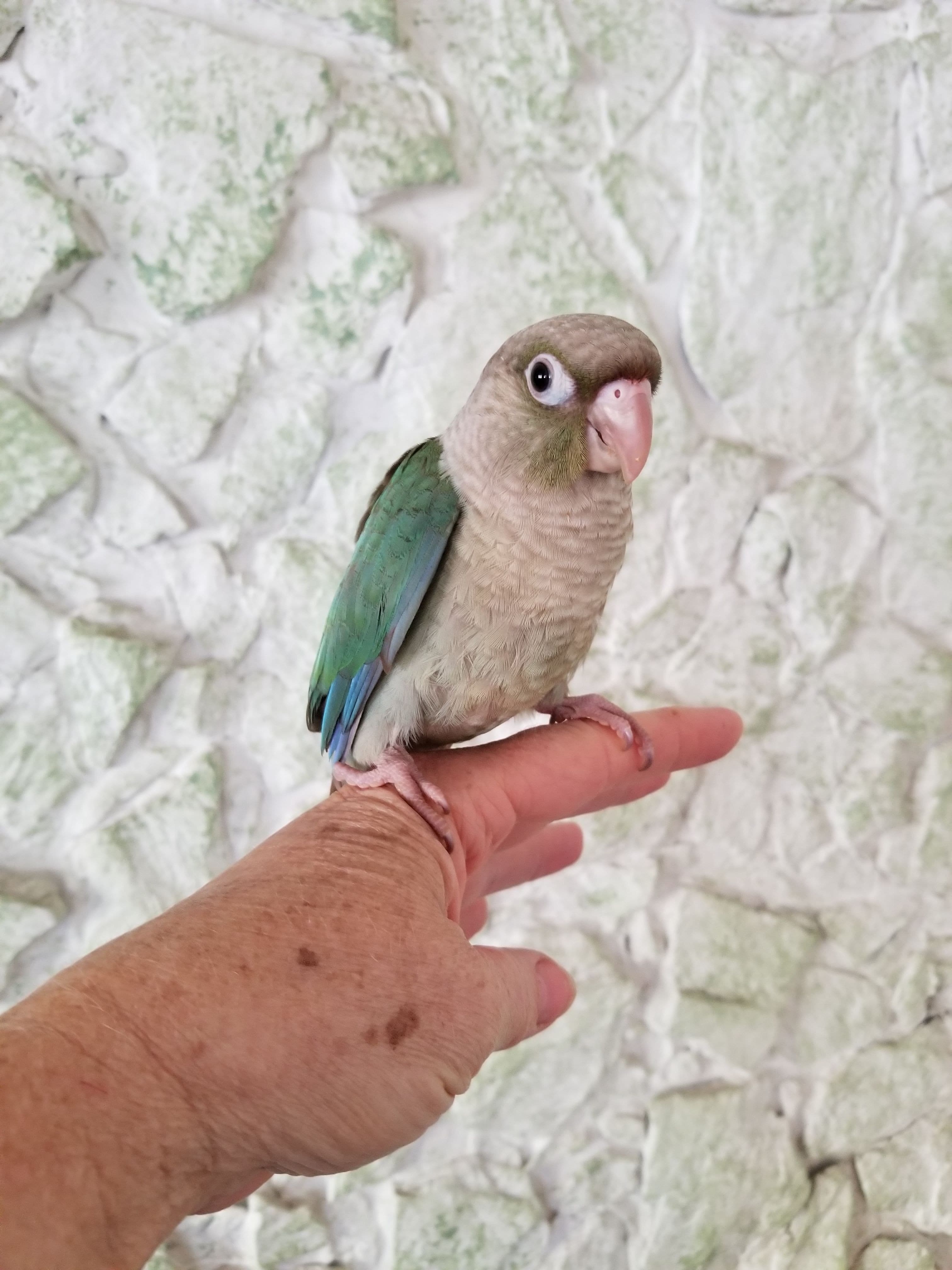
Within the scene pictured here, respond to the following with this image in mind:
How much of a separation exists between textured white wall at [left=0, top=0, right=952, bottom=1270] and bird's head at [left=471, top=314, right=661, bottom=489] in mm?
636

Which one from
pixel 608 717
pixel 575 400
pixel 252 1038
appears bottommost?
pixel 252 1038

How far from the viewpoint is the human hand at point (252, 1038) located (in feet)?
2.07

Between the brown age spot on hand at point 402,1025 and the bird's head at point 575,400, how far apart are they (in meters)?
0.53

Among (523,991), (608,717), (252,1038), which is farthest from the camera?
(608,717)

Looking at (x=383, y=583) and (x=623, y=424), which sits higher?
(x=623, y=424)

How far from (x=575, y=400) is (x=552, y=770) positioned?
1.62 ft

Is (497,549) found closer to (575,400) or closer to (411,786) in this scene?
(575,400)

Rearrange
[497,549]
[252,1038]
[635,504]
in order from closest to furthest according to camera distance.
A: [252,1038], [497,549], [635,504]

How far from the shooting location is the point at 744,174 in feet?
5.07

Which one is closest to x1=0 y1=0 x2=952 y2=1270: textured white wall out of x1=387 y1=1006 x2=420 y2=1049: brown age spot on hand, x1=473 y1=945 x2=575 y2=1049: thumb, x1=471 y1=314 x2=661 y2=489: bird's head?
x1=471 y1=314 x2=661 y2=489: bird's head

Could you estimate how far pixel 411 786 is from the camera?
3.42 ft

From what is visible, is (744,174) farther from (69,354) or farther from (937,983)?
(937,983)

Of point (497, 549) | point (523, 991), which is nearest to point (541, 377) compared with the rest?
point (497, 549)

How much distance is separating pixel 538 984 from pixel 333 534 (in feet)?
3.12
